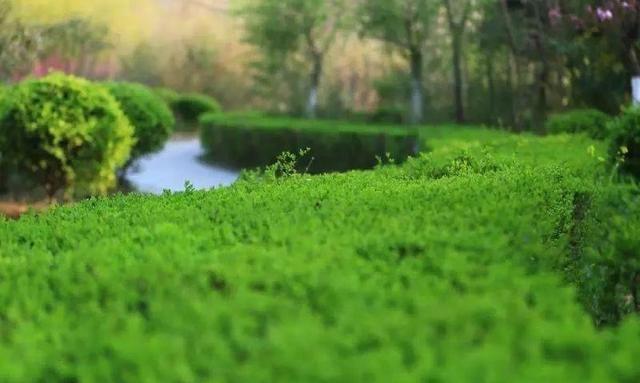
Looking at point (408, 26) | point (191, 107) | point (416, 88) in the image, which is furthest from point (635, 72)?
point (191, 107)

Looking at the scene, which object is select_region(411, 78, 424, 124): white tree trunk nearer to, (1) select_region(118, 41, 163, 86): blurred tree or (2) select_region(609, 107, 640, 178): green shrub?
(2) select_region(609, 107, 640, 178): green shrub

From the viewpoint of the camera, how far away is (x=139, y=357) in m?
2.51

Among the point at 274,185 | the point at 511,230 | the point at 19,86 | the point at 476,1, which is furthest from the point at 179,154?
the point at 511,230

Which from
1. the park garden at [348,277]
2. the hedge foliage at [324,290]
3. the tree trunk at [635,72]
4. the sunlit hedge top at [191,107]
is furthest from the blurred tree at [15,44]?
the sunlit hedge top at [191,107]

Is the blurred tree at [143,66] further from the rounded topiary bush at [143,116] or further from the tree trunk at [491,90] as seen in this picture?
the rounded topiary bush at [143,116]

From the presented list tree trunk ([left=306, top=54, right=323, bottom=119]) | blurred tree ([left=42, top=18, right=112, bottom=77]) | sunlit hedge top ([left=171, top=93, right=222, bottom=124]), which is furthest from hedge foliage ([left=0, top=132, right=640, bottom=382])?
sunlit hedge top ([left=171, top=93, right=222, bottom=124])

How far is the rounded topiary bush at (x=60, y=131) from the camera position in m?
14.2

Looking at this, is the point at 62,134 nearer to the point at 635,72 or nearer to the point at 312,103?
the point at 635,72

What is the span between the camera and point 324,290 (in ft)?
10.2

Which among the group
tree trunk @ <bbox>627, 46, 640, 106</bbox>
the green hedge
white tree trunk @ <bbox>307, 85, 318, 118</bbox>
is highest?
tree trunk @ <bbox>627, 46, 640, 106</bbox>

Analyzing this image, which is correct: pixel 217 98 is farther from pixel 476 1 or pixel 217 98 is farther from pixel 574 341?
pixel 574 341

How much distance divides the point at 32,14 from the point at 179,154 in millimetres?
4912

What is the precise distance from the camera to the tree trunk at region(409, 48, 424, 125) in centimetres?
2433

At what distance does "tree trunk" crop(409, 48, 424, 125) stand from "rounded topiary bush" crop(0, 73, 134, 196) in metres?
10.5
